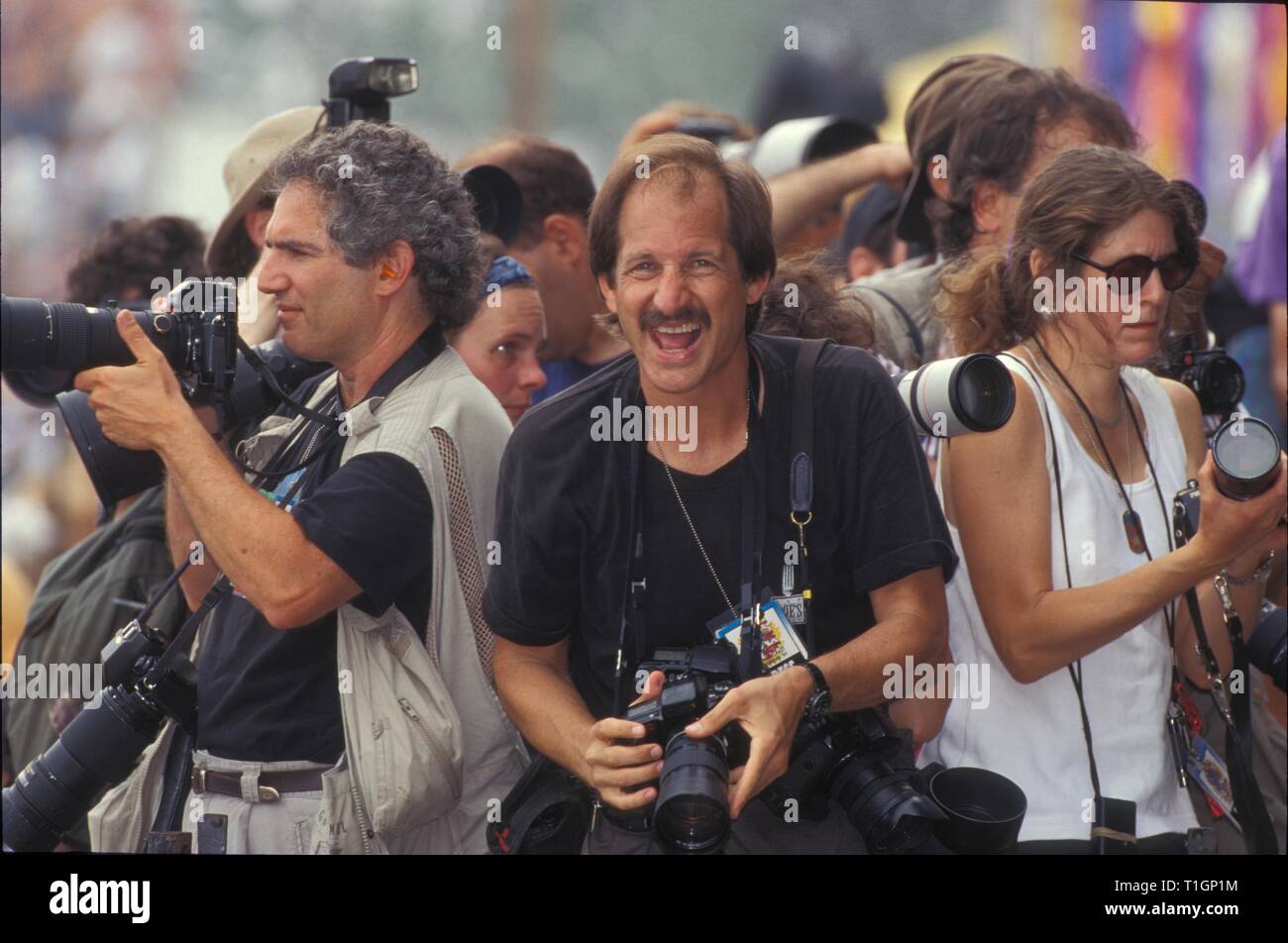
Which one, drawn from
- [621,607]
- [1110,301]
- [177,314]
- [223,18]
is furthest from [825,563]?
[223,18]

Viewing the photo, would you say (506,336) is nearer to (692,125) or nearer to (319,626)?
(319,626)

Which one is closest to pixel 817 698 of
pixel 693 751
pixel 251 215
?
pixel 693 751

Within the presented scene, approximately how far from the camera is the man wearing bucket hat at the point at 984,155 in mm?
3537

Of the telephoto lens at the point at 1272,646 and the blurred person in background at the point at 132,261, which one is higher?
the blurred person in background at the point at 132,261

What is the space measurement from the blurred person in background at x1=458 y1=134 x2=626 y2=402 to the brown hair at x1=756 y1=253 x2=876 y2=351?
935 millimetres

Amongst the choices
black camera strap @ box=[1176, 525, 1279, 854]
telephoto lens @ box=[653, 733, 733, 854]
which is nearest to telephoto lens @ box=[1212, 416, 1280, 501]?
black camera strap @ box=[1176, 525, 1279, 854]

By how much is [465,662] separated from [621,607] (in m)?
0.39

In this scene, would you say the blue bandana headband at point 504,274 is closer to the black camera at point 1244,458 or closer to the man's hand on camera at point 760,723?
the man's hand on camera at point 760,723

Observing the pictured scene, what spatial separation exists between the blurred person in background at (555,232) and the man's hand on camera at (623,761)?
5.34ft

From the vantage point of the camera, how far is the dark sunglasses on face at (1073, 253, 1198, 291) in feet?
9.52

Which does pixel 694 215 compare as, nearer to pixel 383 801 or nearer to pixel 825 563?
pixel 825 563

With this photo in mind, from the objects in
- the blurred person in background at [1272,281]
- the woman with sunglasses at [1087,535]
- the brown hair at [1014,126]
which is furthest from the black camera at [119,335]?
the blurred person in background at [1272,281]

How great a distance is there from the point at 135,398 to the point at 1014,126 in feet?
6.41

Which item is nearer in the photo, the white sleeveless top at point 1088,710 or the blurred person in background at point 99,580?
the white sleeveless top at point 1088,710
